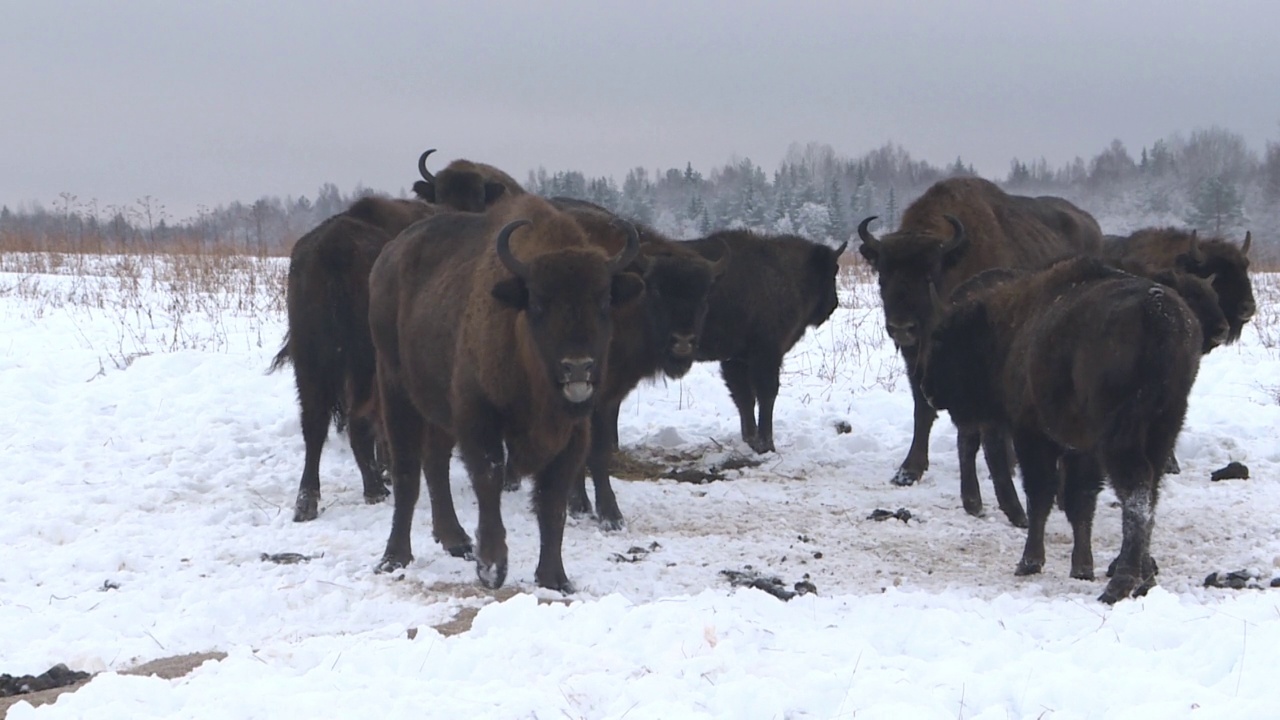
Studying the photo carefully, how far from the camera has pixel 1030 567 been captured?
7.31 metres

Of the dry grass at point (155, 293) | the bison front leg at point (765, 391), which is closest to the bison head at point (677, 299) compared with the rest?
the bison front leg at point (765, 391)

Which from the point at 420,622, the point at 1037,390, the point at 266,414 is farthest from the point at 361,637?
the point at 266,414

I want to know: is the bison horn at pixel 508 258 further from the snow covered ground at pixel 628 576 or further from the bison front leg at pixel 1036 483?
the bison front leg at pixel 1036 483

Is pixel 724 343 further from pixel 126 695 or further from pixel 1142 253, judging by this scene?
pixel 126 695

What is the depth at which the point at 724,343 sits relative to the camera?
1187 cm

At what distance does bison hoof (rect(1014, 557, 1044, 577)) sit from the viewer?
7309 mm

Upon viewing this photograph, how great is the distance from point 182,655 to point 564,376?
2342mm

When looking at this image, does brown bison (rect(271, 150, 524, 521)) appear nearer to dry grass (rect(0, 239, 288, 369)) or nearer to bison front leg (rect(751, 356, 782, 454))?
bison front leg (rect(751, 356, 782, 454))

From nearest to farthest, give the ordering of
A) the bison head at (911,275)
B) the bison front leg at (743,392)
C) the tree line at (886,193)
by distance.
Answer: the bison head at (911,275) → the bison front leg at (743,392) → the tree line at (886,193)

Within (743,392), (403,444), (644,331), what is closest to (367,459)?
(403,444)

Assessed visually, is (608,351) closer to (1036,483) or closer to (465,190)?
(1036,483)

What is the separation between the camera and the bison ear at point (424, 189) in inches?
505

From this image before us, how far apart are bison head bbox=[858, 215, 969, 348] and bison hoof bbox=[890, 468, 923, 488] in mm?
1150

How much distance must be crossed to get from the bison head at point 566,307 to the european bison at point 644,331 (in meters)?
1.76
